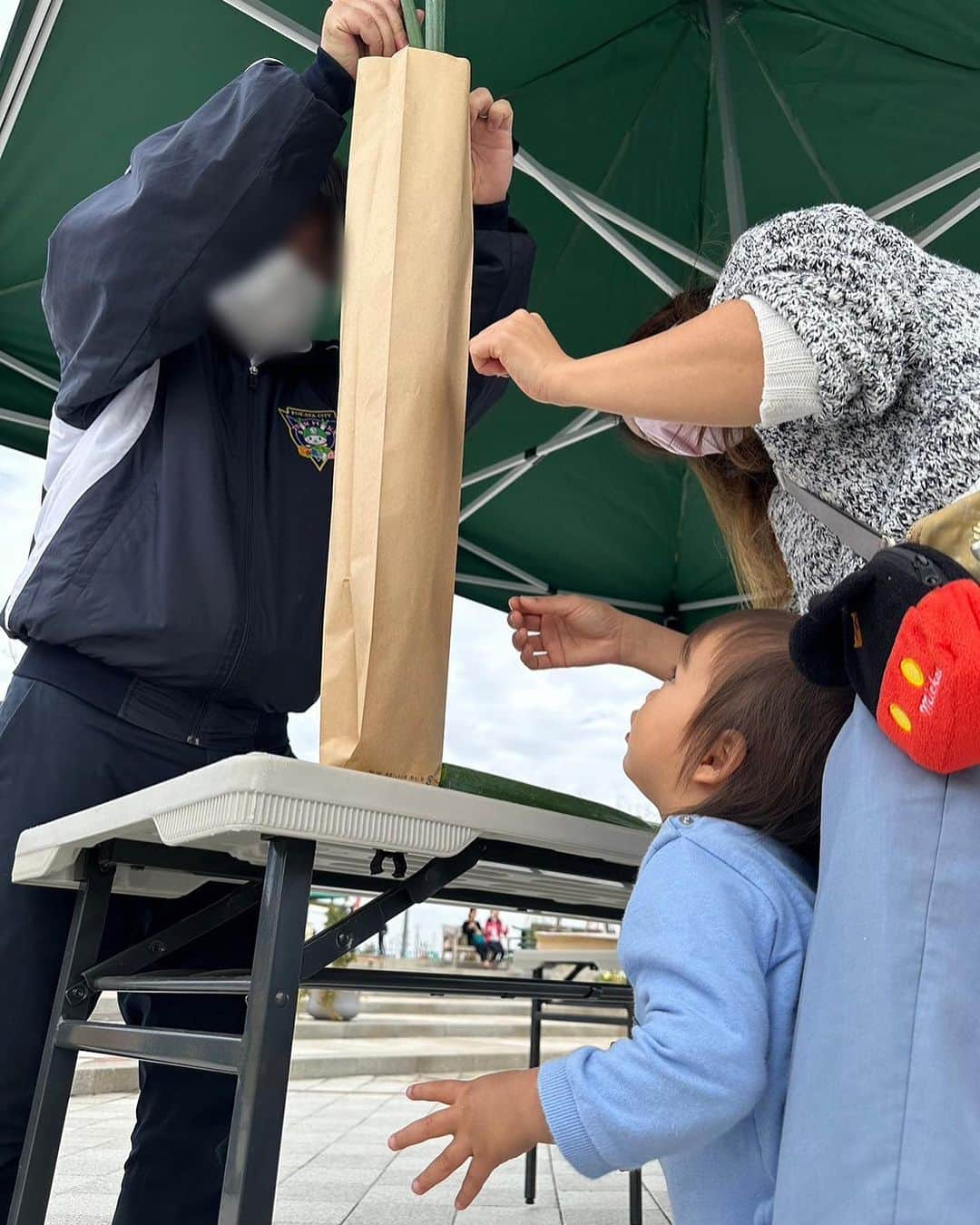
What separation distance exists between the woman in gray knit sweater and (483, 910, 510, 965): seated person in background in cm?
1738

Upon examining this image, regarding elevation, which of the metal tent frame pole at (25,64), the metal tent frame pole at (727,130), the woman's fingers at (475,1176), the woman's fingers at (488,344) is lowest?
the woman's fingers at (475,1176)

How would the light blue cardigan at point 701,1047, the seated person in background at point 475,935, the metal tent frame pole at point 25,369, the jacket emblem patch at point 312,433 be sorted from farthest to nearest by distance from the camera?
the seated person in background at point 475,935, the metal tent frame pole at point 25,369, the jacket emblem patch at point 312,433, the light blue cardigan at point 701,1047

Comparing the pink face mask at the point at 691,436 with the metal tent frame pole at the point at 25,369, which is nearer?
the pink face mask at the point at 691,436

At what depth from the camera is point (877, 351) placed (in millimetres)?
963

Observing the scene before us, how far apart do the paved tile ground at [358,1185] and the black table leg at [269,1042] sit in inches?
80.9

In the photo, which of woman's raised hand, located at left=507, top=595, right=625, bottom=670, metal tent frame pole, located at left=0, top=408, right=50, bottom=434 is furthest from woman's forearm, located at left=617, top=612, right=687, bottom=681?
metal tent frame pole, located at left=0, top=408, right=50, bottom=434

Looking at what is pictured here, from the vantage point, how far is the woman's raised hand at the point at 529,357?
1.11m

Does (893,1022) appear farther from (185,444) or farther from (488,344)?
(185,444)

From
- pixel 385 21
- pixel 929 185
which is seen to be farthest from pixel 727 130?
pixel 385 21

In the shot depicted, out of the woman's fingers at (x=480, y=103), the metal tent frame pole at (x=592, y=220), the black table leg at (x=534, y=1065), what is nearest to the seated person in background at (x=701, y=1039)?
the woman's fingers at (x=480, y=103)

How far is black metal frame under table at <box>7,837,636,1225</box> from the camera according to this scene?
0.82m

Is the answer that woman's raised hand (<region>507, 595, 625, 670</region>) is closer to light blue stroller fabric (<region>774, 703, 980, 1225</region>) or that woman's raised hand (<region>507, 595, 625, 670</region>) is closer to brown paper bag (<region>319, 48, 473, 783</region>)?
brown paper bag (<region>319, 48, 473, 783</region>)

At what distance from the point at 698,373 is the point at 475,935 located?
61.0ft

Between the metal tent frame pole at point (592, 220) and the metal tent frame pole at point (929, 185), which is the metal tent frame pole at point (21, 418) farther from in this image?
the metal tent frame pole at point (929, 185)
